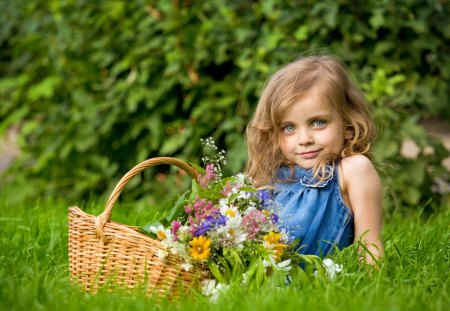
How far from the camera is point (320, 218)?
3135 millimetres

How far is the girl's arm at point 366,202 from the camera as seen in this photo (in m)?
3.06

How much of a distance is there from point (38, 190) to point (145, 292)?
10.8ft

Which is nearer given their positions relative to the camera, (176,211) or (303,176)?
(176,211)

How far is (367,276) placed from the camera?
2.82 m

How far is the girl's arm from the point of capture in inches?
120

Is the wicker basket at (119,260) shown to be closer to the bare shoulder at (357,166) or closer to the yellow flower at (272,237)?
the yellow flower at (272,237)

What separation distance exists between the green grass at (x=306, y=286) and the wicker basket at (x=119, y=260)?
2.9 inches

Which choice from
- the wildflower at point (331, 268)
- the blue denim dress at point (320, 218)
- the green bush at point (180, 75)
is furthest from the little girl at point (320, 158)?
the green bush at point (180, 75)

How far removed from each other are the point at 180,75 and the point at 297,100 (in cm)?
197

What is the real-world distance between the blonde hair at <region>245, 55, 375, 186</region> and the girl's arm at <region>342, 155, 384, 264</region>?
13 cm

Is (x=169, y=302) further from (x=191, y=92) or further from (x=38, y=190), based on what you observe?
(x=38, y=190)

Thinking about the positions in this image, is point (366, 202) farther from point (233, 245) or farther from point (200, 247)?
point (200, 247)

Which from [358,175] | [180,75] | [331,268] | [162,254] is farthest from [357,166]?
[180,75]

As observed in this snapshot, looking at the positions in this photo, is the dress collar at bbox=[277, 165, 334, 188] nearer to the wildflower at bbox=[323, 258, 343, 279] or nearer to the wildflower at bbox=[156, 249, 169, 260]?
the wildflower at bbox=[323, 258, 343, 279]
